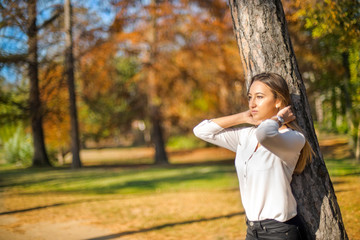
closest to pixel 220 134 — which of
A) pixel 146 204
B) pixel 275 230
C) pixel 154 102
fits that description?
pixel 275 230

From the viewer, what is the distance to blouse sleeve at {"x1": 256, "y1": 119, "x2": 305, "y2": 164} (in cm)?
230

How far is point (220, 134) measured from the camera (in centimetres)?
305

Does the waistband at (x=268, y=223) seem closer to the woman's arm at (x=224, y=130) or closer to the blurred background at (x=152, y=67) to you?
the woman's arm at (x=224, y=130)

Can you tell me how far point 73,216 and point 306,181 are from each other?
5.52m

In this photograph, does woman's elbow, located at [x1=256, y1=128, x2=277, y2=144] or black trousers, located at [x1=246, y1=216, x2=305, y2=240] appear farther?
black trousers, located at [x1=246, y1=216, x2=305, y2=240]

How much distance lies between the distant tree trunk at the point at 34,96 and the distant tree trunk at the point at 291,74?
7.82 meters

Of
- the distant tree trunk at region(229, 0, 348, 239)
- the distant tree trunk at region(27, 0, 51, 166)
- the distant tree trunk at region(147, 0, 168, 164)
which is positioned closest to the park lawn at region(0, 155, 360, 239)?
the distant tree trunk at region(229, 0, 348, 239)

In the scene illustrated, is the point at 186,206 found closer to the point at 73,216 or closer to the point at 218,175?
the point at 73,216

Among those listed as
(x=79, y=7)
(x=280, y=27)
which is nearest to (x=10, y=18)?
(x=280, y=27)

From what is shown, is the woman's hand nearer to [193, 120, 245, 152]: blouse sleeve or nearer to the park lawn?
[193, 120, 245, 152]: blouse sleeve

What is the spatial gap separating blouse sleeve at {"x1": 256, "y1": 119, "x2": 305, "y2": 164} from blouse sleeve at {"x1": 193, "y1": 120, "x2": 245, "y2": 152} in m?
0.60

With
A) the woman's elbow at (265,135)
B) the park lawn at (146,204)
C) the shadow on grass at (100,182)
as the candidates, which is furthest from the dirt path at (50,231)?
the woman's elbow at (265,135)

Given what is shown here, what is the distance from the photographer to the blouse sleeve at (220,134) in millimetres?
3002

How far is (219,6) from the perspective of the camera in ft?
62.2
